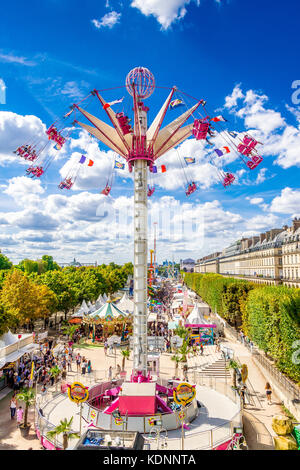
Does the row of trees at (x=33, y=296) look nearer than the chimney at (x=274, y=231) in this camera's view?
Yes

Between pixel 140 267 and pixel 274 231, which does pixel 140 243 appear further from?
pixel 274 231

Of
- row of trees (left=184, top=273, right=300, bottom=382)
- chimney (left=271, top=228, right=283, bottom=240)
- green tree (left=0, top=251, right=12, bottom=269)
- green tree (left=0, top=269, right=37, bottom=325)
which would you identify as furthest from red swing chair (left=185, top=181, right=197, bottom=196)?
green tree (left=0, top=251, right=12, bottom=269)

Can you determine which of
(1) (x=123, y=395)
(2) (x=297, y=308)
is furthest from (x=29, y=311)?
(2) (x=297, y=308)

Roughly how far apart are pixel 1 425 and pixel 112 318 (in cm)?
2079

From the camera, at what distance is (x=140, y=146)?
19734 mm

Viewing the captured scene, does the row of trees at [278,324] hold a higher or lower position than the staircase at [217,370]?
higher

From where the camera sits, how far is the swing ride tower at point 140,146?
61.8 feet

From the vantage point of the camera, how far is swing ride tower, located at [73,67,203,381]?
1884cm

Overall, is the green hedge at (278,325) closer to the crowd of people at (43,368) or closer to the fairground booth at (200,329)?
the fairground booth at (200,329)

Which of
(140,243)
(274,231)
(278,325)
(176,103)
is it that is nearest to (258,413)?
(278,325)

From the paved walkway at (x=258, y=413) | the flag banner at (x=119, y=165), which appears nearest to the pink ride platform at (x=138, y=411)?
the paved walkway at (x=258, y=413)

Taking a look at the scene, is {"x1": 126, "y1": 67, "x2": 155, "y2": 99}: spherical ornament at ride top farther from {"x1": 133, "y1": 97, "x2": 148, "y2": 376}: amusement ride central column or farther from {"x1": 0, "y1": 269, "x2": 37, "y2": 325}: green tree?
{"x1": 0, "y1": 269, "x2": 37, "y2": 325}: green tree

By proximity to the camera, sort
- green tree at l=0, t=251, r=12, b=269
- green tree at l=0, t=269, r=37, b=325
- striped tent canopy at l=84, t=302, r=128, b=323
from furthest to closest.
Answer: green tree at l=0, t=251, r=12, b=269 < striped tent canopy at l=84, t=302, r=128, b=323 < green tree at l=0, t=269, r=37, b=325

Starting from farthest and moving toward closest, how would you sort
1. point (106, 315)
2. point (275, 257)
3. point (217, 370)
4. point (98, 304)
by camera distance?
point (275, 257), point (98, 304), point (106, 315), point (217, 370)
